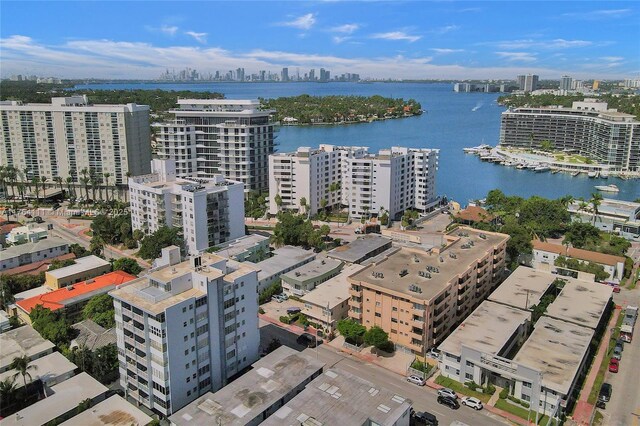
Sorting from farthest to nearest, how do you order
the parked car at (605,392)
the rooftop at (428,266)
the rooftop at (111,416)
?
the rooftop at (428,266) → the parked car at (605,392) → the rooftop at (111,416)

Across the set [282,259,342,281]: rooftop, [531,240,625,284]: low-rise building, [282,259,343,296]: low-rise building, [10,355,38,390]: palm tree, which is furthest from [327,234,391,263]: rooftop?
[10,355,38,390]: palm tree

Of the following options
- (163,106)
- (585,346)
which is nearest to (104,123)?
(585,346)

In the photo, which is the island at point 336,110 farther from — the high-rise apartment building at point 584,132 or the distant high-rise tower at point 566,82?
the distant high-rise tower at point 566,82

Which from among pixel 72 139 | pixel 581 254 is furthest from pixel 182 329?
pixel 72 139

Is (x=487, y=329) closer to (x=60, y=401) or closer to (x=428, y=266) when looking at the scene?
(x=428, y=266)

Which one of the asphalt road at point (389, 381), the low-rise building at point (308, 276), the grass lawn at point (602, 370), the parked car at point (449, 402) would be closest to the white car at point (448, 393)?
the parked car at point (449, 402)

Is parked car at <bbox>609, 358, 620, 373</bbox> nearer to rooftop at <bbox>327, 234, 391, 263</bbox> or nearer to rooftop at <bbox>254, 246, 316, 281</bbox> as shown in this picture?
rooftop at <bbox>327, 234, 391, 263</bbox>
